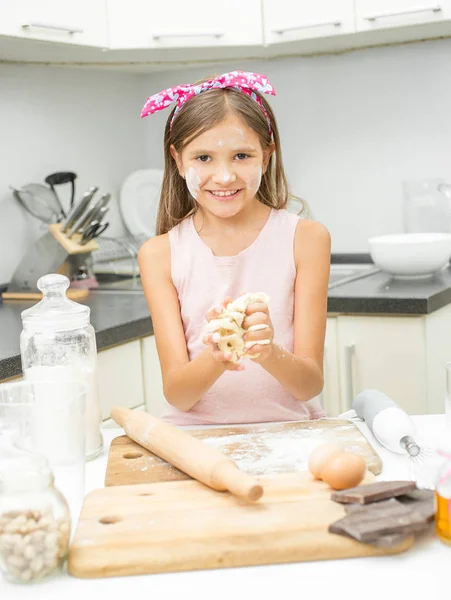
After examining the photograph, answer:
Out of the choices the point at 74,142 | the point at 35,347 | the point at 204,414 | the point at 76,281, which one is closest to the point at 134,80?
the point at 74,142

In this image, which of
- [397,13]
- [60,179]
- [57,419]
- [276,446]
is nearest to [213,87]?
[276,446]

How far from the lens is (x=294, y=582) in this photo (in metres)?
0.74

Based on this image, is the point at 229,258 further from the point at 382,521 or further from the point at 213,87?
the point at 382,521

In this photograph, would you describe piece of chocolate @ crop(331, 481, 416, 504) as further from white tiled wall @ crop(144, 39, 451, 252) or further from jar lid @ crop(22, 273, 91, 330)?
white tiled wall @ crop(144, 39, 451, 252)

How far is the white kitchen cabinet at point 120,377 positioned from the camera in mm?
1883

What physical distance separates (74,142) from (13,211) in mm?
396

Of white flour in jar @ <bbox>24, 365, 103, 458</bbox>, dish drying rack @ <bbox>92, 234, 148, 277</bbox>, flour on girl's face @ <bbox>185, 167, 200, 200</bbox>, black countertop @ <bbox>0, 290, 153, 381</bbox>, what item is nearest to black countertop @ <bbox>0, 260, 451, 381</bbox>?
black countertop @ <bbox>0, 290, 153, 381</bbox>

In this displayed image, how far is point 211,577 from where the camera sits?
76cm

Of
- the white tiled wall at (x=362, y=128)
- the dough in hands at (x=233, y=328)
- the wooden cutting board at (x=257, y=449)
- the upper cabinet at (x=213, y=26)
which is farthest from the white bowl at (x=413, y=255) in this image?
the dough in hands at (x=233, y=328)

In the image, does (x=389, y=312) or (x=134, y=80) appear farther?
(x=134, y=80)

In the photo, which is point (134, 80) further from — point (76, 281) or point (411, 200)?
point (411, 200)

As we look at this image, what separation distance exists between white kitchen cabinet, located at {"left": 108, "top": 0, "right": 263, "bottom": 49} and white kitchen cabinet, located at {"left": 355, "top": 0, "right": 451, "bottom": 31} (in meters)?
0.31

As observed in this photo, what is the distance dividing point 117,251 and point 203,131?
157 cm

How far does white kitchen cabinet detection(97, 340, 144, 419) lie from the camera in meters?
1.88
